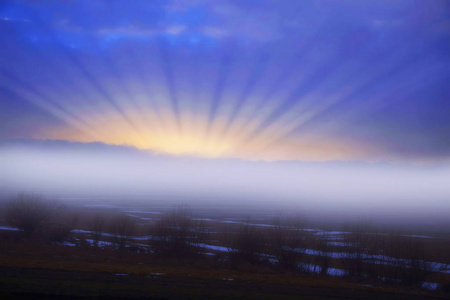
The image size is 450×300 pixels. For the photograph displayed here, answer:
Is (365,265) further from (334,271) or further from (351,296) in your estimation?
(351,296)

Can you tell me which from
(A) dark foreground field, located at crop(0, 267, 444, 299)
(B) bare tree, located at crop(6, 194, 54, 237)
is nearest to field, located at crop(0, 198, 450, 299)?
(A) dark foreground field, located at crop(0, 267, 444, 299)

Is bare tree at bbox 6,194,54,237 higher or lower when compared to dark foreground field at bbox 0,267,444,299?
higher

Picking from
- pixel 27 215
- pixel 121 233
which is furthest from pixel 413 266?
pixel 27 215

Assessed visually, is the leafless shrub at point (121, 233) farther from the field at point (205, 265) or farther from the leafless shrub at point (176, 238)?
the leafless shrub at point (176, 238)

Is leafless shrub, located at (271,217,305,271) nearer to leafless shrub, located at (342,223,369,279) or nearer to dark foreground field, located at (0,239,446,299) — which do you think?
leafless shrub, located at (342,223,369,279)

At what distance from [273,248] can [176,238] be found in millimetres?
10451

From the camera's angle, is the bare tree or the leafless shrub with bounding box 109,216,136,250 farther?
the bare tree

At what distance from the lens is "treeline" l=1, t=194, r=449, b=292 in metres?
31.9

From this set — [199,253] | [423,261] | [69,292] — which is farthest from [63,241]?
[423,261]

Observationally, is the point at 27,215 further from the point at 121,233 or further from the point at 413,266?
the point at 413,266

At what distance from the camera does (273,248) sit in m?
39.2

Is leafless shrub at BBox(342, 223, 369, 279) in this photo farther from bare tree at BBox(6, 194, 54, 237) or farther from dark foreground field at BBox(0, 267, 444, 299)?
bare tree at BBox(6, 194, 54, 237)

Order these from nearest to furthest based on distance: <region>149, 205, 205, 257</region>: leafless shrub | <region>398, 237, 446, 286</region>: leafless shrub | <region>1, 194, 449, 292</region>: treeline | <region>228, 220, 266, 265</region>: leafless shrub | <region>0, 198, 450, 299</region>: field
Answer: <region>0, 198, 450, 299</region>: field, <region>398, 237, 446, 286</region>: leafless shrub, <region>1, 194, 449, 292</region>: treeline, <region>228, 220, 266, 265</region>: leafless shrub, <region>149, 205, 205, 257</region>: leafless shrub

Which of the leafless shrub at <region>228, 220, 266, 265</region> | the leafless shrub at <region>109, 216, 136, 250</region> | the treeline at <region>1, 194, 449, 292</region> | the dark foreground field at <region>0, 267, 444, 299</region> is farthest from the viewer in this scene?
the leafless shrub at <region>109, 216, 136, 250</region>
